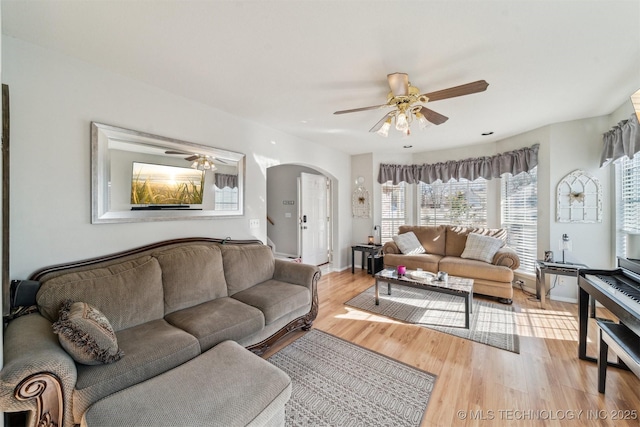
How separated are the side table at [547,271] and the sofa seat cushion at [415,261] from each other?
48.7 inches

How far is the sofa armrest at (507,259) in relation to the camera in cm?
350

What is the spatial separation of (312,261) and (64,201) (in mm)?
4032

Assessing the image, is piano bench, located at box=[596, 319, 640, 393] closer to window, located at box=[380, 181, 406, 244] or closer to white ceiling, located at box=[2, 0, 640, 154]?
white ceiling, located at box=[2, 0, 640, 154]

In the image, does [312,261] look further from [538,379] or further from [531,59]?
[531,59]

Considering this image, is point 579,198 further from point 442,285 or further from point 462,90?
point 462,90

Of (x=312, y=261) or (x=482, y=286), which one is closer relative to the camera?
(x=482, y=286)

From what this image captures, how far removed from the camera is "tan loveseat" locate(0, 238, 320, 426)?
1214 millimetres

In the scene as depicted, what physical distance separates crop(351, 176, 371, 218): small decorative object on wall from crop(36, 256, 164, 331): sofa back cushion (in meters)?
4.03

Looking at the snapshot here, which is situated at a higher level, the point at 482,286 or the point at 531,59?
the point at 531,59

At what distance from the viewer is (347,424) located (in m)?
1.58

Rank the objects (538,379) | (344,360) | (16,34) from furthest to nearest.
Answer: (344,360)
(538,379)
(16,34)

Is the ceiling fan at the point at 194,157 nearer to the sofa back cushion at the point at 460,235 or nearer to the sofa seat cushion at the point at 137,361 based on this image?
the sofa seat cushion at the point at 137,361

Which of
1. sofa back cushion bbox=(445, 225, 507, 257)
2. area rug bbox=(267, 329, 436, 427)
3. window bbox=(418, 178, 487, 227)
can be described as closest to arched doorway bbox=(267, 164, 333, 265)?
window bbox=(418, 178, 487, 227)

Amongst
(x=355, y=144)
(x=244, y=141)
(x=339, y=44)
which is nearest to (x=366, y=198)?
(x=355, y=144)
